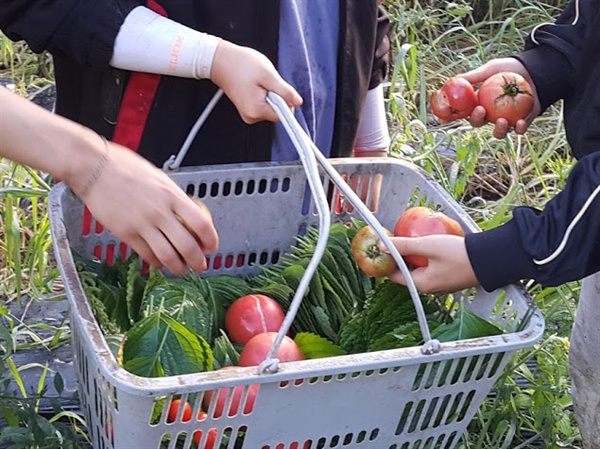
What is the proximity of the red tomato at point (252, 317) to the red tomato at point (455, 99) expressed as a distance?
0.48 meters

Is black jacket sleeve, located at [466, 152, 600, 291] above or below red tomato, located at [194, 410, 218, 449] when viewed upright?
above

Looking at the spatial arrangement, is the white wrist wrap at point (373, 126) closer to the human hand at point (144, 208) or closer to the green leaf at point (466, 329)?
the green leaf at point (466, 329)

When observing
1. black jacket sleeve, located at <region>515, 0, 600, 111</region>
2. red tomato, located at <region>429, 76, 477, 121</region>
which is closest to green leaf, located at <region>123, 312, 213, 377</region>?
red tomato, located at <region>429, 76, 477, 121</region>

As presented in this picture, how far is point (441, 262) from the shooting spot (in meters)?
1.31

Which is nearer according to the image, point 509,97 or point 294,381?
point 294,381

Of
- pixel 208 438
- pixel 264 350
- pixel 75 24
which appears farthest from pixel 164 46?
pixel 208 438

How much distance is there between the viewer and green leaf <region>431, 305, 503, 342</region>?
1311 mm

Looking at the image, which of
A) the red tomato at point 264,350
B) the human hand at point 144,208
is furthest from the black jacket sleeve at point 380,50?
the human hand at point 144,208

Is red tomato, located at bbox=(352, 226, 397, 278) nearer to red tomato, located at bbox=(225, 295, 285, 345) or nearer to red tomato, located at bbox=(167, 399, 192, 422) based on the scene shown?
red tomato, located at bbox=(225, 295, 285, 345)

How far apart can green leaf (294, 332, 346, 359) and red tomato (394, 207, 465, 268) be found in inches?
6.4

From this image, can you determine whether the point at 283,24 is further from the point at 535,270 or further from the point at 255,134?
the point at 535,270

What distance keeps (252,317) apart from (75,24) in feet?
1.64

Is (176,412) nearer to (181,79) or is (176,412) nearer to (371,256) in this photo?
(371,256)

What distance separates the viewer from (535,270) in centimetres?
129
